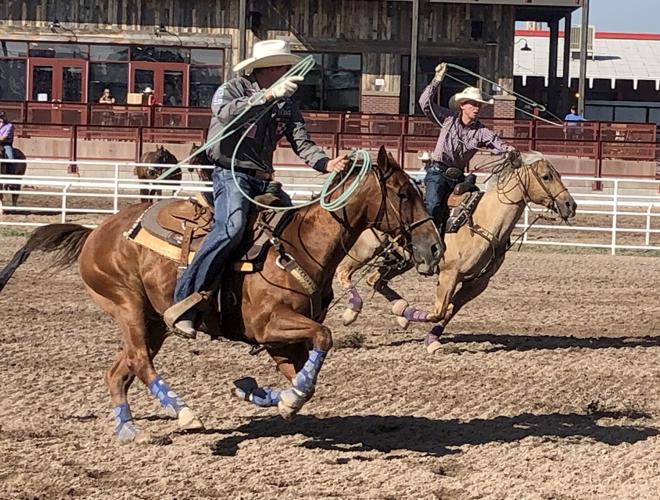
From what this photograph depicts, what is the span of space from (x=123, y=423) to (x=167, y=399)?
0.31 meters

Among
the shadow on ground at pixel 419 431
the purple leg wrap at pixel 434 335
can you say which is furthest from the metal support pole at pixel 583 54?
the shadow on ground at pixel 419 431

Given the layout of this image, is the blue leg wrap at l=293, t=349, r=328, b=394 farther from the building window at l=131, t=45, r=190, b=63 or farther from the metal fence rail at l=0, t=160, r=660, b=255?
the building window at l=131, t=45, r=190, b=63

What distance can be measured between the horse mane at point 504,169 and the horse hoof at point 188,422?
4.63m

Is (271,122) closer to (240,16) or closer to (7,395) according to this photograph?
(7,395)

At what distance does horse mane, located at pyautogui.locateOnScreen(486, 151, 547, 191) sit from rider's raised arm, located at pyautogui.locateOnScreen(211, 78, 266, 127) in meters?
4.15

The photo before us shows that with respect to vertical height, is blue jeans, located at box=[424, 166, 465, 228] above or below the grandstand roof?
below

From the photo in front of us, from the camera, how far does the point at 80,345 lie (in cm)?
909

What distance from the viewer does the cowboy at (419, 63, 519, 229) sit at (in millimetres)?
9626

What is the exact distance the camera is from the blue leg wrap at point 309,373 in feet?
18.7

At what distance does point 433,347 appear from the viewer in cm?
920

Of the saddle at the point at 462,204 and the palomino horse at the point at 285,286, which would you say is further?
the saddle at the point at 462,204

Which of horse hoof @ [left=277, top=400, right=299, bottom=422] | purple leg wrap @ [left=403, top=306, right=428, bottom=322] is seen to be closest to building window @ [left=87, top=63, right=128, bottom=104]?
purple leg wrap @ [left=403, top=306, right=428, bottom=322]

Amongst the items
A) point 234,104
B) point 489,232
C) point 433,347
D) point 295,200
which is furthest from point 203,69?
point 234,104

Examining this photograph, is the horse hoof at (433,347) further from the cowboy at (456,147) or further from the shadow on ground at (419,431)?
the shadow on ground at (419,431)
